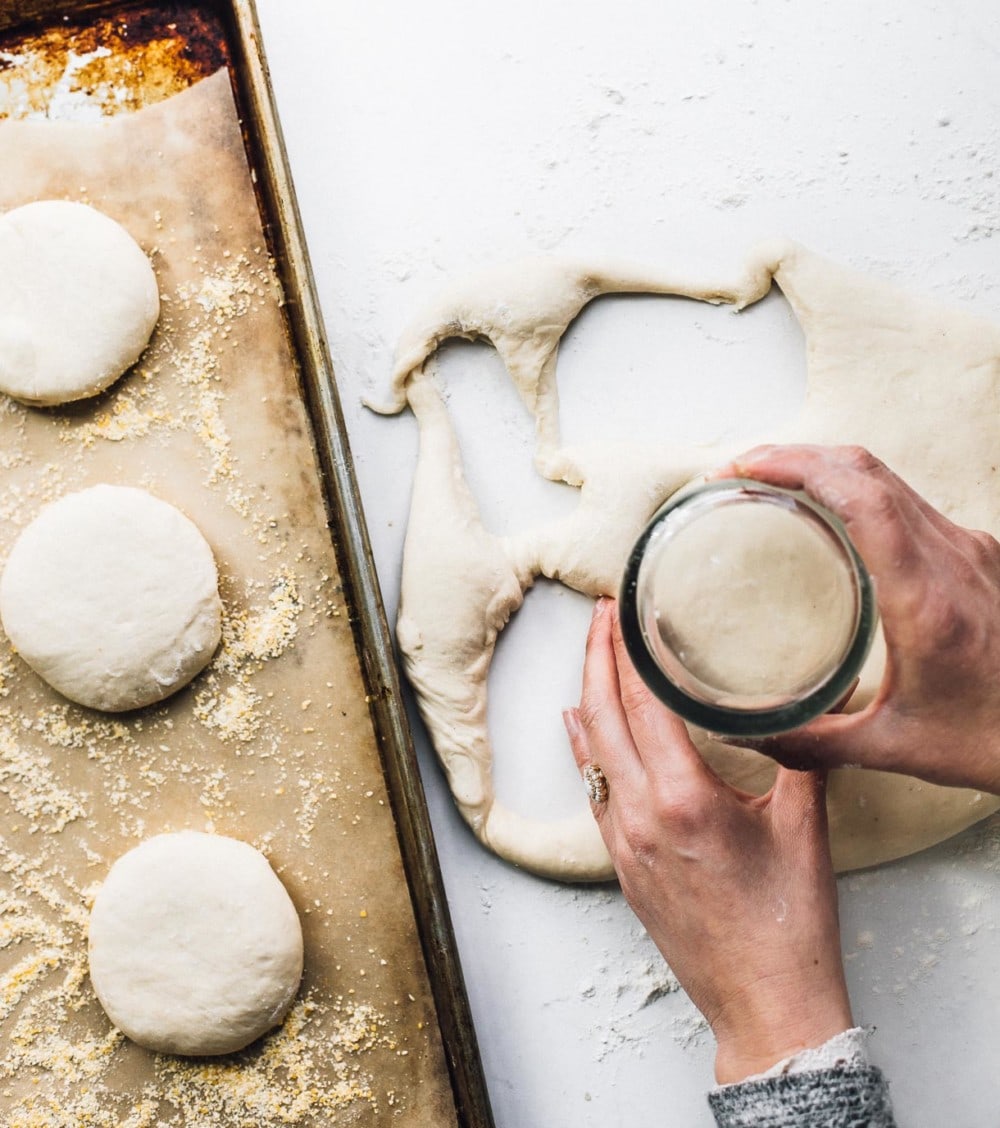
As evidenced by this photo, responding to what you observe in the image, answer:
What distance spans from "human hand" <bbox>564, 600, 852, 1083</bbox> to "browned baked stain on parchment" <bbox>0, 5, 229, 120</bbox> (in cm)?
87

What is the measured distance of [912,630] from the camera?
93 centimetres

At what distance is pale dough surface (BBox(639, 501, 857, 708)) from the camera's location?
84 cm

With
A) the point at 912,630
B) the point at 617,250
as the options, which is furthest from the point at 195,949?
the point at 617,250

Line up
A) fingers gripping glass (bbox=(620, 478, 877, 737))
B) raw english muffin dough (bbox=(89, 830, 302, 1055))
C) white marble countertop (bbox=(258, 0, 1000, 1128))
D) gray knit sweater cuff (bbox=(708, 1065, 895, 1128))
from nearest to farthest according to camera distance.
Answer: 1. fingers gripping glass (bbox=(620, 478, 877, 737))
2. gray knit sweater cuff (bbox=(708, 1065, 895, 1128))
3. raw english muffin dough (bbox=(89, 830, 302, 1055))
4. white marble countertop (bbox=(258, 0, 1000, 1128))

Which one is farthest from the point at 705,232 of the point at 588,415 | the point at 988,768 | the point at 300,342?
the point at 988,768

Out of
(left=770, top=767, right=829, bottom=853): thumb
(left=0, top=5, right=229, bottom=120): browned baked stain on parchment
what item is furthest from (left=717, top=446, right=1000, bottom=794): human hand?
(left=0, top=5, right=229, bottom=120): browned baked stain on parchment

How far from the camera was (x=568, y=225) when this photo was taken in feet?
4.17

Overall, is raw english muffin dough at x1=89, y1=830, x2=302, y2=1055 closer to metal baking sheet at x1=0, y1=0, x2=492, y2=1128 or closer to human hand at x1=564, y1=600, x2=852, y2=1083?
metal baking sheet at x1=0, y1=0, x2=492, y2=1128

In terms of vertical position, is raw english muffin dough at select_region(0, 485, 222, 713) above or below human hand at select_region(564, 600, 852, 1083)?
above

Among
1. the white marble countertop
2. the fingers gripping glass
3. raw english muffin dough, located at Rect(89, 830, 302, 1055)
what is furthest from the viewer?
the white marble countertop

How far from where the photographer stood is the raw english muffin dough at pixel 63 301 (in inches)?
44.8

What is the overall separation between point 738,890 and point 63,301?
3.16ft

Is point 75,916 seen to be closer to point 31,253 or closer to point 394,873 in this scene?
point 394,873

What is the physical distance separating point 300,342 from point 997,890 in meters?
1.03
